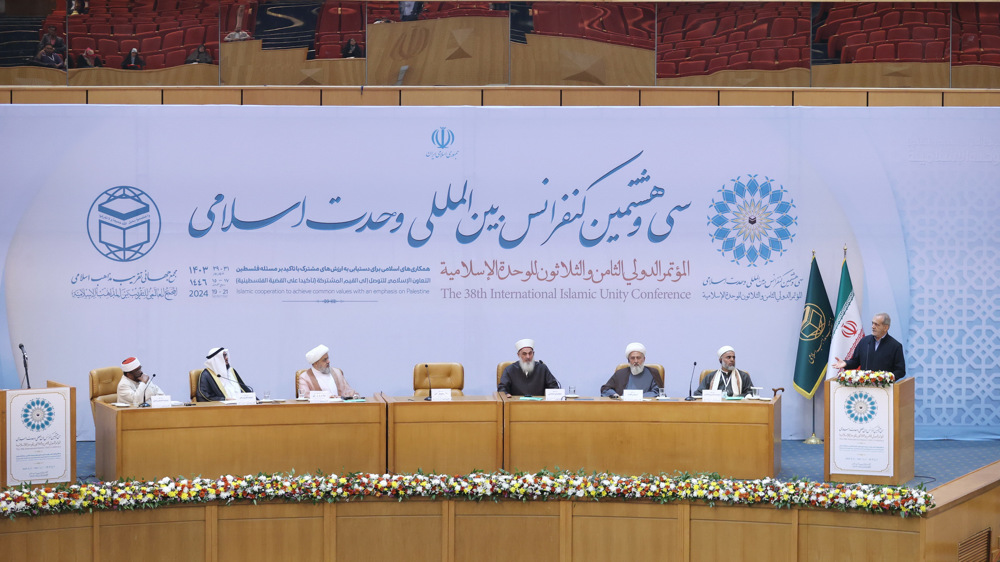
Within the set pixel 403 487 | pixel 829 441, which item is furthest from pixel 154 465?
pixel 829 441

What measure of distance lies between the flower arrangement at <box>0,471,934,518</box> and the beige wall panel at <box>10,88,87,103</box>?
152 inches

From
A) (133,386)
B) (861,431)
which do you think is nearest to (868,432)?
(861,431)

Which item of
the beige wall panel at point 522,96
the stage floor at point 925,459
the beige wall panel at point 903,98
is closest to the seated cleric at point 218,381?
the stage floor at point 925,459

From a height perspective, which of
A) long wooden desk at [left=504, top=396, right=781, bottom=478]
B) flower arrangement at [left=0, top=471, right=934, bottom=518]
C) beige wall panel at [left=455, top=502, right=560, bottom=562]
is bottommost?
beige wall panel at [left=455, top=502, right=560, bottom=562]

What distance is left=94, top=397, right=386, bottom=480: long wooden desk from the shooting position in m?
5.87

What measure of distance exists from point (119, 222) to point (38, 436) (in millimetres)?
2626

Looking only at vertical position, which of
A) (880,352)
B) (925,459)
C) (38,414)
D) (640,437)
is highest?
(880,352)

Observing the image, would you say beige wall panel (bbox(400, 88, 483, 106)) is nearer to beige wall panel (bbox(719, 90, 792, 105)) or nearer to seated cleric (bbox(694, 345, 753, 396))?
beige wall panel (bbox(719, 90, 792, 105))

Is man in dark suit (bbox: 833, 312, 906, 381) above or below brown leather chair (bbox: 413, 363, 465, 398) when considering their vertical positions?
above

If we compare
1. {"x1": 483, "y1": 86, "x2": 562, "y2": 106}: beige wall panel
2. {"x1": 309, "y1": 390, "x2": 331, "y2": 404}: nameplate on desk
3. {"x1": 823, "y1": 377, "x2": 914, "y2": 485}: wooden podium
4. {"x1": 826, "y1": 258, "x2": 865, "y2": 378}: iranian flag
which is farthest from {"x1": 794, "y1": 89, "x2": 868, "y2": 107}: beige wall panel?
{"x1": 309, "y1": 390, "x2": 331, "y2": 404}: nameplate on desk

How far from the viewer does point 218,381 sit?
682cm

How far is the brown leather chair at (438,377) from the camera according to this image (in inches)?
284

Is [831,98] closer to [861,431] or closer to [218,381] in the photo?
[861,431]

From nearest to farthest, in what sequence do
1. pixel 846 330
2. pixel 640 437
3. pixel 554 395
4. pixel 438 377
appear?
pixel 640 437, pixel 554 395, pixel 438 377, pixel 846 330
